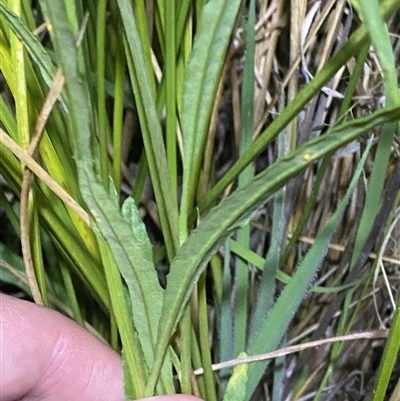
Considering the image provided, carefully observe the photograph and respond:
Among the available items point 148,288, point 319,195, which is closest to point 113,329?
point 148,288

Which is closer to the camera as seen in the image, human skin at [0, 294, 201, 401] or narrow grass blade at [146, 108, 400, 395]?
narrow grass blade at [146, 108, 400, 395]

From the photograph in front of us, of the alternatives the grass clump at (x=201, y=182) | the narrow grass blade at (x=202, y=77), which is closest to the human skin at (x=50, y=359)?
the grass clump at (x=201, y=182)

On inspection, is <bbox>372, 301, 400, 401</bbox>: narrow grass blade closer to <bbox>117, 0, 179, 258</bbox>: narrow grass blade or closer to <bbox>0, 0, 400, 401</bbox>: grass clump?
<bbox>0, 0, 400, 401</bbox>: grass clump

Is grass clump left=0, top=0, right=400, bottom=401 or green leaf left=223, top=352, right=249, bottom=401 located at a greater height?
grass clump left=0, top=0, right=400, bottom=401

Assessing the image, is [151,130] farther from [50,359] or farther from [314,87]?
[50,359]

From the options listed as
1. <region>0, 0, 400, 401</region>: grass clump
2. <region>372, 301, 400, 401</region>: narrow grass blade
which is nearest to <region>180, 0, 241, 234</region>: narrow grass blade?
<region>0, 0, 400, 401</region>: grass clump

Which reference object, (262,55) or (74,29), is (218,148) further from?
(74,29)

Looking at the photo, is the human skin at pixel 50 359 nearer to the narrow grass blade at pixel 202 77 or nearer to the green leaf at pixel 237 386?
Result: the green leaf at pixel 237 386

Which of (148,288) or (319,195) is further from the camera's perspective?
(319,195)

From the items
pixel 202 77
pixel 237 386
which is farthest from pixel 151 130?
pixel 237 386
